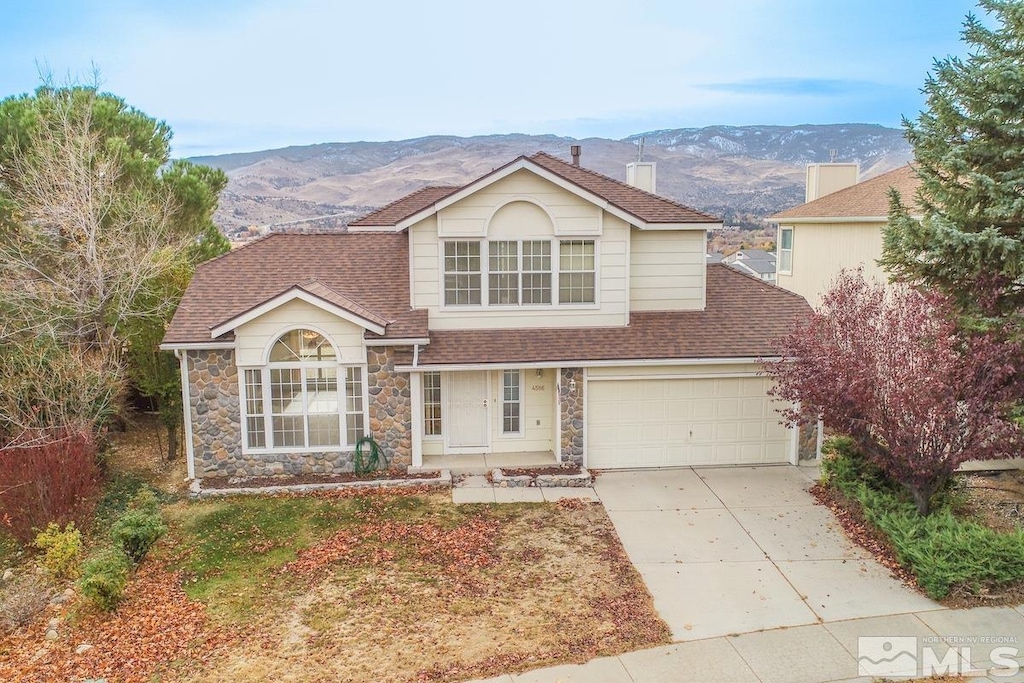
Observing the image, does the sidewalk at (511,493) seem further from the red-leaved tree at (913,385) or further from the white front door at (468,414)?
the red-leaved tree at (913,385)

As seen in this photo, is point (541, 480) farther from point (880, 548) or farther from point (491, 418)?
point (880, 548)

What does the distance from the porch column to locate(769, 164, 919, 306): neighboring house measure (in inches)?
552

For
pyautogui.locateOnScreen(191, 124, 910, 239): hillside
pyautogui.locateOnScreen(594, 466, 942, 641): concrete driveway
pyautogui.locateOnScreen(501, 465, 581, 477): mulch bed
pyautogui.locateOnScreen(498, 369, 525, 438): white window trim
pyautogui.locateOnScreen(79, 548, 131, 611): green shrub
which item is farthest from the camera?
pyautogui.locateOnScreen(191, 124, 910, 239): hillside

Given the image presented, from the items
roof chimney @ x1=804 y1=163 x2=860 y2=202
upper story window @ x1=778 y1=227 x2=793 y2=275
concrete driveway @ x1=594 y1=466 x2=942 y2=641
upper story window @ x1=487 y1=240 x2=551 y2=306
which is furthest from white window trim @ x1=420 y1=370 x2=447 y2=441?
roof chimney @ x1=804 y1=163 x2=860 y2=202

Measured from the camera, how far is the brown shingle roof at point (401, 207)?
1817 centimetres

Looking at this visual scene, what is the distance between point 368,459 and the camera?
14617mm

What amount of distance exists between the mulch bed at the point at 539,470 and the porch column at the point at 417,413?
5.73 feet

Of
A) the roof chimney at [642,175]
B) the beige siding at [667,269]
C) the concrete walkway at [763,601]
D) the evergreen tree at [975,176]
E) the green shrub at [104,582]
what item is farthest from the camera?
the roof chimney at [642,175]

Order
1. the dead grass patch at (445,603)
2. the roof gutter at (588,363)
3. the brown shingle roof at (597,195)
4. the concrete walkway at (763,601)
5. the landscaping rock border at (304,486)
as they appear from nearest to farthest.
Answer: the concrete walkway at (763,601) → the dead grass patch at (445,603) → the landscaping rock border at (304,486) → the roof gutter at (588,363) → the brown shingle roof at (597,195)

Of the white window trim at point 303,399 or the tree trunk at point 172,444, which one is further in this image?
the tree trunk at point 172,444

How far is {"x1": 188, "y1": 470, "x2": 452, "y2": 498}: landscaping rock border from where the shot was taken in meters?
13.6

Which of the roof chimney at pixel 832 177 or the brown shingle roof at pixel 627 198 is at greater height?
the roof chimney at pixel 832 177

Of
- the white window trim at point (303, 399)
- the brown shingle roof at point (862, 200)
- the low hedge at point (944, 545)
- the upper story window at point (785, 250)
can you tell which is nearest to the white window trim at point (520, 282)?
the white window trim at point (303, 399)

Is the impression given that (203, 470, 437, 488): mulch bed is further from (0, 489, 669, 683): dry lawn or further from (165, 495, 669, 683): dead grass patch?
(165, 495, 669, 683): dead grass patch
